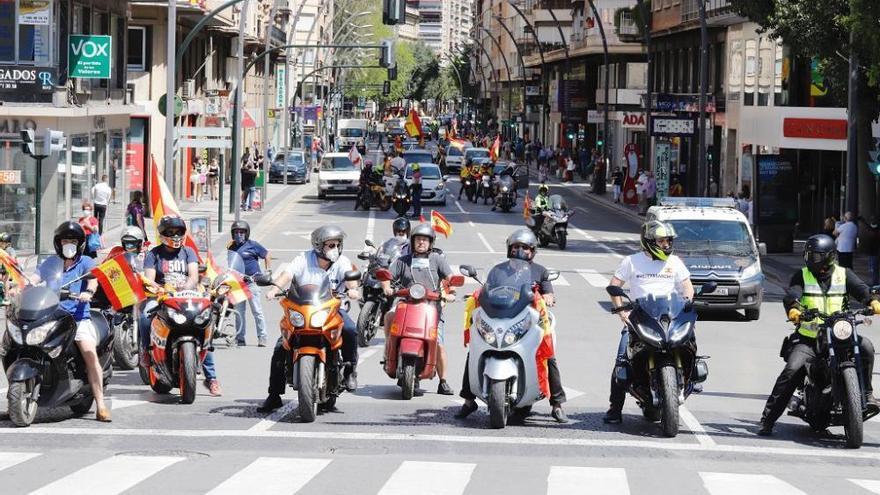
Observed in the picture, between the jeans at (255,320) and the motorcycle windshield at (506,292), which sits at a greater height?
the motorcycle windshield at (506,292)

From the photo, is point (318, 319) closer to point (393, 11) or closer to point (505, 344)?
Answer: point (505, 344)

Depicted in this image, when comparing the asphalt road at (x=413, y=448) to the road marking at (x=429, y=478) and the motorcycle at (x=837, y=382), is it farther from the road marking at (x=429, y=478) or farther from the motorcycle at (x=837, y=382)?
the motorcycle at (x=837, y=382)

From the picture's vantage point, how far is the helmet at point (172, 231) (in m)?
14.8

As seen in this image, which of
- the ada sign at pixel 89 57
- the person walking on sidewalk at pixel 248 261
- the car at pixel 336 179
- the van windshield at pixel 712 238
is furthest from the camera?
the car at pixel 336 179

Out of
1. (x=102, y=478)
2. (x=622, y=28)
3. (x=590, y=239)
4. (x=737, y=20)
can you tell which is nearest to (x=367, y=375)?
(x=102, y=478)

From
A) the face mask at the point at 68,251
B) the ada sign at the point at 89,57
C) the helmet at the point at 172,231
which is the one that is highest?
the ada sign at the point at 89,57

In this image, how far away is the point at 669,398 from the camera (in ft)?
41.7

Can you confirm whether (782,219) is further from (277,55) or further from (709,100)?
(277,55)

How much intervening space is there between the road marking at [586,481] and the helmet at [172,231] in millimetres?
4929

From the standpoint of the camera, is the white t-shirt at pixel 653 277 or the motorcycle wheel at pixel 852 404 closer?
the motorcycle wheel at pixel 852 404

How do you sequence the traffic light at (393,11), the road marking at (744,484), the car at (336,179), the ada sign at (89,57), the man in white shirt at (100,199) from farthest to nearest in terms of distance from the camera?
the car at (336,179) → the man in white shirt at (100,199) → the ada sign at (89,57) → the traffic light at (393,11) → the road marking at (744,484)

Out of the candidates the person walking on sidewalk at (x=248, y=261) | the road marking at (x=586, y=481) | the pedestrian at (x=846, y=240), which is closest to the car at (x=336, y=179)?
the pedestrian at (x=846, y=240)

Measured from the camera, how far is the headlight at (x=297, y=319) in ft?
42.7

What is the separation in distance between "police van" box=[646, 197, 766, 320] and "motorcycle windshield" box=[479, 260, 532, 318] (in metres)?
11.0
